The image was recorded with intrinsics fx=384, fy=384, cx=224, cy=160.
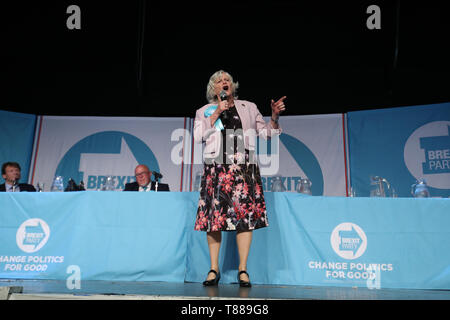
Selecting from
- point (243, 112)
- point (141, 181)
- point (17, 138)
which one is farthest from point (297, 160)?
point (17, 138)

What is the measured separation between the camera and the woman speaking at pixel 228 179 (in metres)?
2.08


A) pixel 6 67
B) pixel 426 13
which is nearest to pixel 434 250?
pixel 426 13

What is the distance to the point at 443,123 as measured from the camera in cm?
391

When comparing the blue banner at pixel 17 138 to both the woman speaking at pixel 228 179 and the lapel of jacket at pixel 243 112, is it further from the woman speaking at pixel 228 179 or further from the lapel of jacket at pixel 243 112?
the lapel of jacket at pixel 243 112

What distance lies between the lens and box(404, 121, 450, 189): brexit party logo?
3.85 meters

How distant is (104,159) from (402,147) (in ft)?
10.8

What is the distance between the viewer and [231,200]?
2.10m

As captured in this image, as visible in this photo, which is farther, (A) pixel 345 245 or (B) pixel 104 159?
(B) pixel 104 159

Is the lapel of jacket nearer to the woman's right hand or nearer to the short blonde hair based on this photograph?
the short blonde hair

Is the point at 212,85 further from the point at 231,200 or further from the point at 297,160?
the point at 297,160

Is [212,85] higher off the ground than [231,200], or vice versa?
[212,85]

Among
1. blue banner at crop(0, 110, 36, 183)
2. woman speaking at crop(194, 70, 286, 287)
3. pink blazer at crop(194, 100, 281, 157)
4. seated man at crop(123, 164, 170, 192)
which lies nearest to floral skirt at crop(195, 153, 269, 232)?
woman speaking at crop(194, 70, 286, 287)

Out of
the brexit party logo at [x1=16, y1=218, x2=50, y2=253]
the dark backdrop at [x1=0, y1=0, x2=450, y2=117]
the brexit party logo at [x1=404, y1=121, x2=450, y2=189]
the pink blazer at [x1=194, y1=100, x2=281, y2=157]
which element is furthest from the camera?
the dark backdrop at [x1=0, y1=0, x2=450, y2=117]
